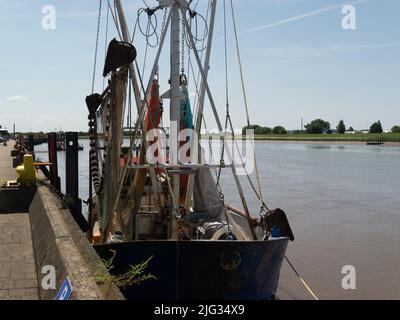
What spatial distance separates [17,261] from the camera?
7.69 meters

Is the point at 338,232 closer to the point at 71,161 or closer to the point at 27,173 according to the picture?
the point at 71,161

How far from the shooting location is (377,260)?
17.0 metres

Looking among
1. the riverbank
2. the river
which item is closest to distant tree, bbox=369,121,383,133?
the riverbank

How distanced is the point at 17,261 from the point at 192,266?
325 cm

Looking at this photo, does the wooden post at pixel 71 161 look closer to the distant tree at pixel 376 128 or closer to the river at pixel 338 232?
the river at pixel 338 232

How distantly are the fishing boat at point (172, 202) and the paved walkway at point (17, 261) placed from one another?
160 cm

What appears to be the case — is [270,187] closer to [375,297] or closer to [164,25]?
[375,297]

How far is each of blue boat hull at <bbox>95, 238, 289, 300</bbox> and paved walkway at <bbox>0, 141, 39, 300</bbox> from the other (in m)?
1.61

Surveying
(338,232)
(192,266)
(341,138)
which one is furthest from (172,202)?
(341,138)

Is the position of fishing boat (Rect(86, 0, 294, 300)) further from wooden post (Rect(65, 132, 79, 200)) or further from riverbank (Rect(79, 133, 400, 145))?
riverbank (Rect(79, 133, 400, 145))

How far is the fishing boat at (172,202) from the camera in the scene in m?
9.09

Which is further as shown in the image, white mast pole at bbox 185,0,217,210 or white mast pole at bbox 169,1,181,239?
white mast pole at bbox 185,0,217,210

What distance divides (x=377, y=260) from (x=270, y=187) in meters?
20.0

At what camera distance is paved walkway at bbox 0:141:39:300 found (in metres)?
6.46
